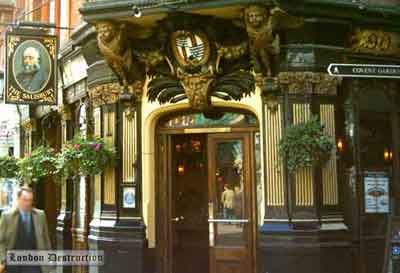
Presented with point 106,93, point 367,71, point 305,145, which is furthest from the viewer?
point 106,93

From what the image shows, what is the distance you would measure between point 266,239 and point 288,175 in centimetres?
104

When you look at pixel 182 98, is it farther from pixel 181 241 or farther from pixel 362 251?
pixel 362 251

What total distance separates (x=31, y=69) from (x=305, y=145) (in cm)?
657

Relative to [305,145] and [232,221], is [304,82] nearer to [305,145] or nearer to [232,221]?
[305,145]

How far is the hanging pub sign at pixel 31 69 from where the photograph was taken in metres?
12.8

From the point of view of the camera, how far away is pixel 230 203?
10469 millimetres

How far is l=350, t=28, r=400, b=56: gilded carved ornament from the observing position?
991 cm

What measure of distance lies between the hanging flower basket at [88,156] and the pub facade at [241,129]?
0.25 meters

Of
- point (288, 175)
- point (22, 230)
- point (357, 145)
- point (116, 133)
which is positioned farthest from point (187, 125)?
point (22, 230)

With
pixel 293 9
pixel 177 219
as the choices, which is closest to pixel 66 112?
pixel 177 219

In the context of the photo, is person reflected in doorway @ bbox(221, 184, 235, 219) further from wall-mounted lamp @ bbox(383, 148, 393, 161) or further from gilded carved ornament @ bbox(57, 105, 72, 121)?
gilded carved ornament @ bbox(57, 105, 72, 121)

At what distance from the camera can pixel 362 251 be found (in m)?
9.67

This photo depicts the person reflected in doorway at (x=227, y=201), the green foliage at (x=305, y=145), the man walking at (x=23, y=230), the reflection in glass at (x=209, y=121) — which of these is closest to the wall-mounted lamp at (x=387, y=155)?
the green foliage at (x=305, y=145)

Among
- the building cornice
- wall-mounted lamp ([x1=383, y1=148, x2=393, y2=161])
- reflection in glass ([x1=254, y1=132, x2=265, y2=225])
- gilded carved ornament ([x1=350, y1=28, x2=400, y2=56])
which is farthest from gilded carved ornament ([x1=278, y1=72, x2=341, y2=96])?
wall-mounted lamp ([x1=383, y1=148, x2=393, y2=161])
